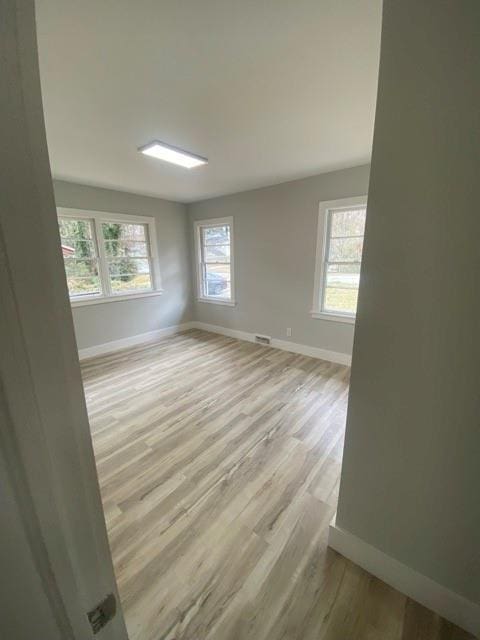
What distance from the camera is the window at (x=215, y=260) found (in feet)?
15.0

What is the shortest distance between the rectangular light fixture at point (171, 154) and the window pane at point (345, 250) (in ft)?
6.23

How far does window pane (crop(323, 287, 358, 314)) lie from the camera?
11.3ft

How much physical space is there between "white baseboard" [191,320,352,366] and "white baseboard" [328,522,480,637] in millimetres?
2471

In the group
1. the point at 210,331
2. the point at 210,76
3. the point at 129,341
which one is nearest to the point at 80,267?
the point at 129,341

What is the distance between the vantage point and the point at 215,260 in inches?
192

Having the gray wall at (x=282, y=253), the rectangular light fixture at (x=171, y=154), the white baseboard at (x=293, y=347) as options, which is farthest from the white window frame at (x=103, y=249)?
the rectangular light fixture at (x=171, y=154)

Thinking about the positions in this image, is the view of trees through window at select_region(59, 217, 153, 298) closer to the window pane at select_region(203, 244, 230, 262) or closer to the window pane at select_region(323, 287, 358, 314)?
the window pane at select_region(203, 244, 230, 262)

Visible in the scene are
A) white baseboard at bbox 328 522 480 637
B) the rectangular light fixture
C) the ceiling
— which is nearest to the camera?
white baseboard at bbox 328 522 480 637

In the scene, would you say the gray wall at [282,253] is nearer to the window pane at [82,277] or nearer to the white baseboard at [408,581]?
Result: the window pane at [82,277]

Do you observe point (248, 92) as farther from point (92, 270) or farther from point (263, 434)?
point (92, 270)

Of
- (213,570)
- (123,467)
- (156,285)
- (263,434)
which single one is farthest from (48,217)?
(156,285)

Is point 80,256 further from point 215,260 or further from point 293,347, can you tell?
point 293,347

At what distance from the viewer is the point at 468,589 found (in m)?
1.02

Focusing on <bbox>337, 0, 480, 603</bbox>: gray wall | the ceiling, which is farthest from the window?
<bbox>337, 0, 480, 603</bbox>: gray wall
